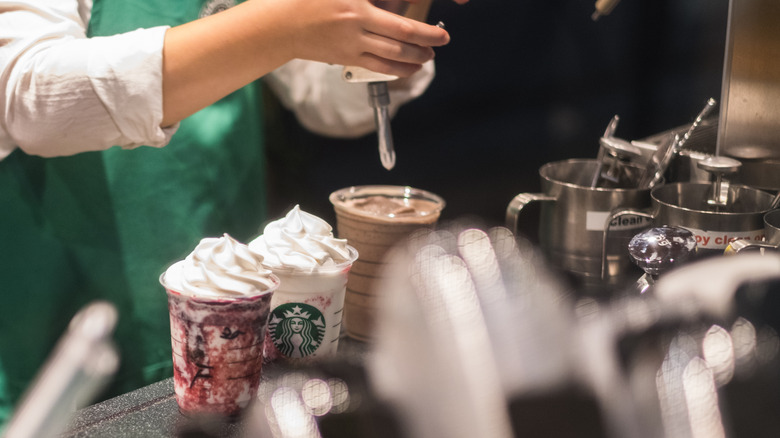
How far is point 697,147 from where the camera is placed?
144cm

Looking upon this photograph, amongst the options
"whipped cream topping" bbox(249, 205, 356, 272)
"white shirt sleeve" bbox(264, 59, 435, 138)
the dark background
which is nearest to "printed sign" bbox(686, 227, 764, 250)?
"whipped cream topping" bbox(249, 205, 356, 272)

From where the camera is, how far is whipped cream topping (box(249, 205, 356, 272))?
1.03m

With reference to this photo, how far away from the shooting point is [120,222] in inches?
58.2

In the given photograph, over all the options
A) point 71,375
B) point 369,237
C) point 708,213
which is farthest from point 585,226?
point 71,375

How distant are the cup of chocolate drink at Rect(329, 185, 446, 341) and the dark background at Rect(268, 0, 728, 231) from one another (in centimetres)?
124

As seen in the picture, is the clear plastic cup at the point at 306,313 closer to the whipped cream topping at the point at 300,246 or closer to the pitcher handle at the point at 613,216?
the whipped cream topping at the point at 300,246

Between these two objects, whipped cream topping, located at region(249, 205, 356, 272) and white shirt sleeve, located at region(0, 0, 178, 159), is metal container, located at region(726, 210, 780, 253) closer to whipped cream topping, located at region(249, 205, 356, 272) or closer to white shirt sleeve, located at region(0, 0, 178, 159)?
whipped cream topping, located at region(249, 205, 356, 272)

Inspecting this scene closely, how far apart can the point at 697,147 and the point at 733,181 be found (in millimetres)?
182

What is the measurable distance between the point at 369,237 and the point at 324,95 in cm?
68

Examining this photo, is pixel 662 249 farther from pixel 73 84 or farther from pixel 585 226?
pixel 73 84

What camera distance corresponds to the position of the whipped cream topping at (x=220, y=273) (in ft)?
2.98

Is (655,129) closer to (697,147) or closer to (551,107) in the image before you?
(551,107)

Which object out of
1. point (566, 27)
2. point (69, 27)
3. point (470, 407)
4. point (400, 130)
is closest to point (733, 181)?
point (470, 407)

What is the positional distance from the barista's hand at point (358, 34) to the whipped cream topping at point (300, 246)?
0.28 meters
